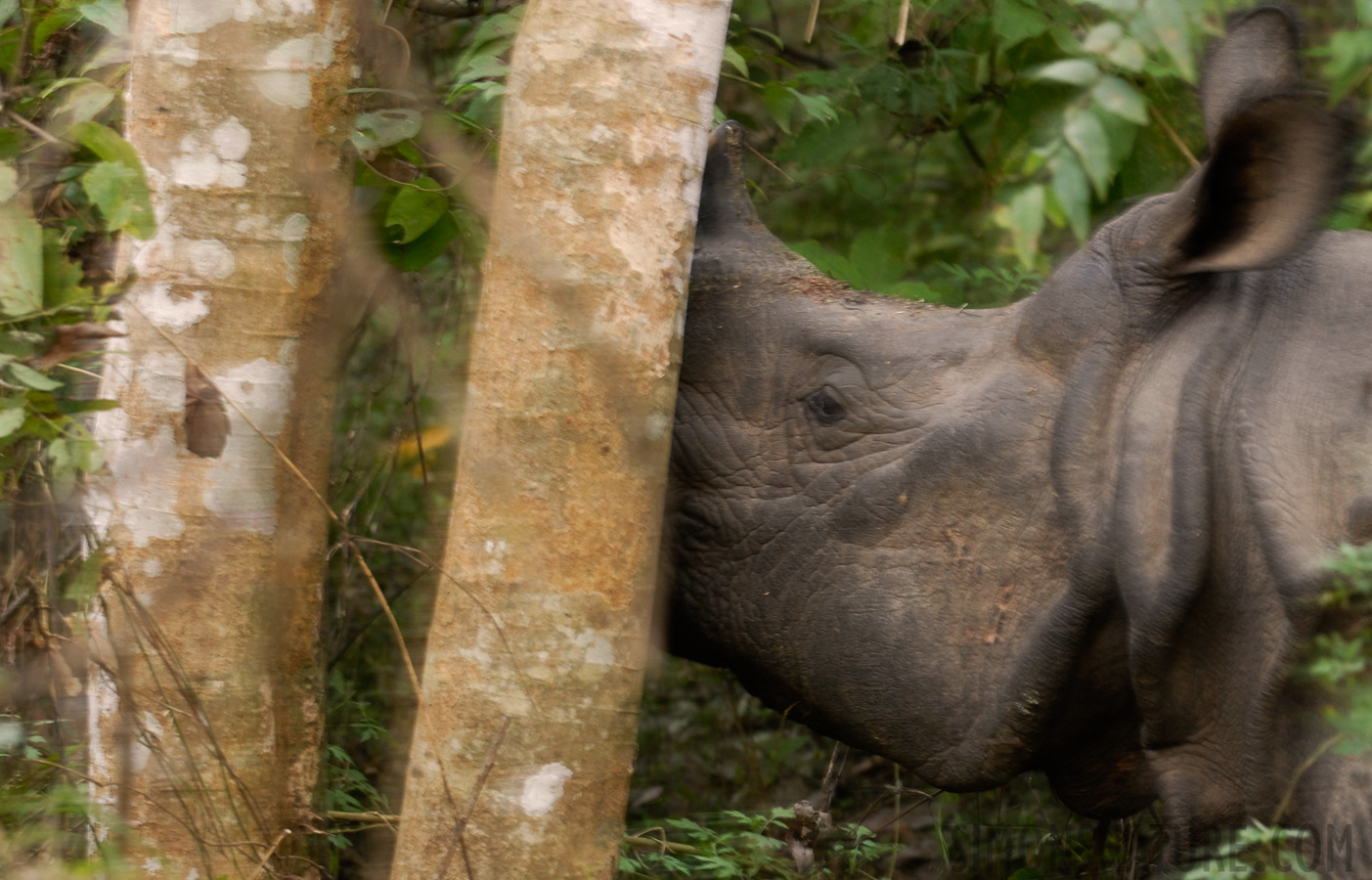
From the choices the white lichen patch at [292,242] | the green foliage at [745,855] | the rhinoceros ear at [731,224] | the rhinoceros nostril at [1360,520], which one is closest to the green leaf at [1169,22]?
the rhinoceros nostril at [1360,520]

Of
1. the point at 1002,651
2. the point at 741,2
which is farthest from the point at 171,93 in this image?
the point at 741,2

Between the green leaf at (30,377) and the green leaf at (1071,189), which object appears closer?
the green leaf at (1071,189)

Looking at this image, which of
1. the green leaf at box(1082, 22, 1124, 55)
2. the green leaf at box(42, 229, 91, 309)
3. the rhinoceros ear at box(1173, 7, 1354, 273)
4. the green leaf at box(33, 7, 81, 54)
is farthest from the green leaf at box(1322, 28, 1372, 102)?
the green leaf at box(33, 7, 81, 54)

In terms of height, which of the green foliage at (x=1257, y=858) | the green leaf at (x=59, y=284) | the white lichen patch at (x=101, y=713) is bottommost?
the white lichen patch at (x=101, y=713)

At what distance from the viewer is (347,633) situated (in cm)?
404

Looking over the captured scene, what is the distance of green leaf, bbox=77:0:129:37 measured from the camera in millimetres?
2605

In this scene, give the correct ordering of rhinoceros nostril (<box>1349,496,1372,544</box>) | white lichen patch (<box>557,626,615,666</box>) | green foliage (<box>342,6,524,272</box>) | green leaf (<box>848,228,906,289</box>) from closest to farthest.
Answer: rhinoceros nostril (<box>1349,496,1372,544</box>) < white lichen patch (<box>557,626,615,666</box>) < green foliage (<box>342,6,524,272</box>) < green leaf (<box>848,228,906,289</box>)

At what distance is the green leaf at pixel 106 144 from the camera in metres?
2.18

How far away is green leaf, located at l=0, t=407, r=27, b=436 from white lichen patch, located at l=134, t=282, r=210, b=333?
0.33m

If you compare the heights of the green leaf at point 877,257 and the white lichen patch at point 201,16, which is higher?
the white lichen patch at point 201,16

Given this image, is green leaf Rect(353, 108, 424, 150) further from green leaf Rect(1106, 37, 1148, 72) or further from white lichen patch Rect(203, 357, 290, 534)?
green leaf Rect(1106, 37, 1148, 72)

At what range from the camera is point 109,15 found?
8.61 feet

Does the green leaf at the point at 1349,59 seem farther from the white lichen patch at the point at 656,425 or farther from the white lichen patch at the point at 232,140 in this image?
the white lichen patch at the point at 232,140

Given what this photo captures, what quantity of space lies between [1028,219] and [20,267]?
148cm
